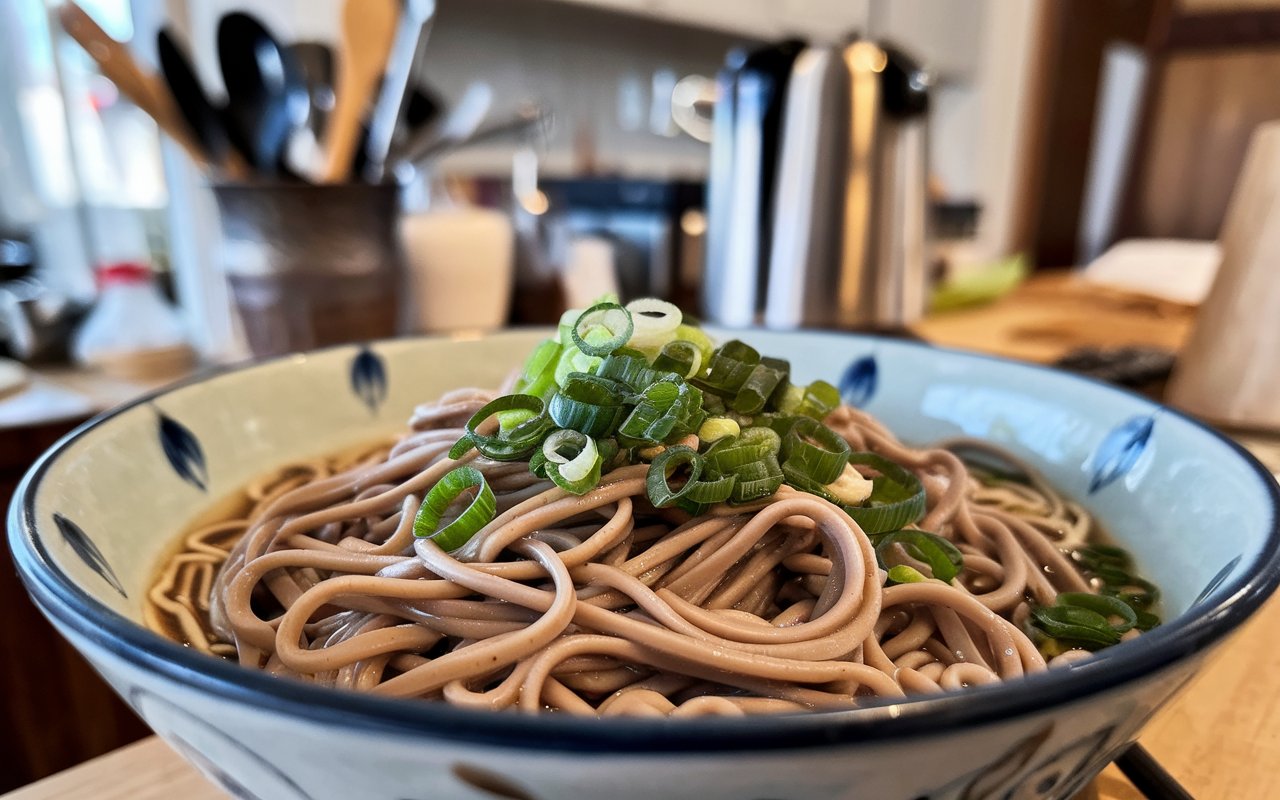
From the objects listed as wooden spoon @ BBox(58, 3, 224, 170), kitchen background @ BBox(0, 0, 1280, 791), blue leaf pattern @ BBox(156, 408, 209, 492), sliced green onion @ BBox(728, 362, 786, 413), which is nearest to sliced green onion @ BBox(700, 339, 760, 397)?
sliced green onion @ BBox(728, 362, 786, 413)

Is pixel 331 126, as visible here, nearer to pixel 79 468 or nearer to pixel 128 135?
pixel 79 468

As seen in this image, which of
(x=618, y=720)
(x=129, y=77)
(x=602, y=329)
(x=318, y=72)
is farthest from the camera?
(x=318, y=72)

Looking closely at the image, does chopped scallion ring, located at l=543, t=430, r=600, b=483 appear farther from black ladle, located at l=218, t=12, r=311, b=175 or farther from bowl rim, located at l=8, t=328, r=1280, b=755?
black ladle, located at l=218, t=12, r=311, b=175

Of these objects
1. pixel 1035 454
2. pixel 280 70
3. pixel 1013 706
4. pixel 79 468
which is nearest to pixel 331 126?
pixel 280 70

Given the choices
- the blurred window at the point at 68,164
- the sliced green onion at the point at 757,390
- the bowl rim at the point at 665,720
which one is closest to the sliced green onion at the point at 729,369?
the sliced green onion at the point at 757,390

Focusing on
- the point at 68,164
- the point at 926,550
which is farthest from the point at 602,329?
the point at 68,164

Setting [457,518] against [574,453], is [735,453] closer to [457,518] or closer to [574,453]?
[574,453]
